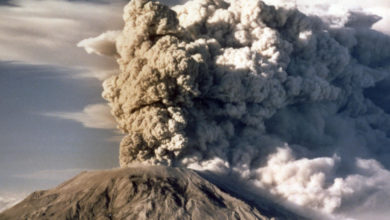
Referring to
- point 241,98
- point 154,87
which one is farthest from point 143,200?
point 241,98

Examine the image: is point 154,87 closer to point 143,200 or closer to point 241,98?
point 241,98

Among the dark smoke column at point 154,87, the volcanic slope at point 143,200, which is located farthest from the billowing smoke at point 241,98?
the volcanic slope at point 143,200

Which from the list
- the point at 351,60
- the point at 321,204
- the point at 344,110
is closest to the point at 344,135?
the point at 344,110

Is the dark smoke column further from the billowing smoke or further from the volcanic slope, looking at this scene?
the volcanic slope

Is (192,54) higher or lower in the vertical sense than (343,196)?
higher

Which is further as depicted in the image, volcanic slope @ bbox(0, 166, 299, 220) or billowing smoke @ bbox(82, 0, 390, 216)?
billowing smoke @ bbox(82, 0, 390, 216)

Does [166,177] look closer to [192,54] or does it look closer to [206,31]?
[192,54]

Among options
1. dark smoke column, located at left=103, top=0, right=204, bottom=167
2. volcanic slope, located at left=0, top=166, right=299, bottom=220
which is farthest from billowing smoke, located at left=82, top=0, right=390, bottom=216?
volcanic slope, located at left=0, top=166, right=299, bottom=220

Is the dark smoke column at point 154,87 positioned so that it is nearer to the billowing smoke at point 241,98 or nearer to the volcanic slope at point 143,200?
the billowing smoke at point 241,98
